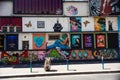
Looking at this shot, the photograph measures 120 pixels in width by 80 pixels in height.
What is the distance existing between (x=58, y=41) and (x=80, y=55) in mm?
2725

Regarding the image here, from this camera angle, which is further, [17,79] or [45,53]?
[45,53]

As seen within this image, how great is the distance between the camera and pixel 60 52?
31797 millimetres

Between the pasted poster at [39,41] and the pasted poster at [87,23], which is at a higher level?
the pasted poster at [87,23]

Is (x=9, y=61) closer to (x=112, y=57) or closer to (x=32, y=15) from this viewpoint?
(x=32, y=15)

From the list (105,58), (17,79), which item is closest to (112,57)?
(105,58)

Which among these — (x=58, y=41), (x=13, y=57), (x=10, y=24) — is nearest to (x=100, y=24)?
(x=58, y=41)

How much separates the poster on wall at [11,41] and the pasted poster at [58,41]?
130 inches

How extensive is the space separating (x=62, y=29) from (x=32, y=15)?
333cm

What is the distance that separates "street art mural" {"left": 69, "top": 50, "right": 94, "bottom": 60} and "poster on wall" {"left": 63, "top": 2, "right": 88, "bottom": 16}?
3.82m

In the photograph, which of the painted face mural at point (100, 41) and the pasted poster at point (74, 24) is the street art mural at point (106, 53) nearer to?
the painted face mural at point (100, 41)

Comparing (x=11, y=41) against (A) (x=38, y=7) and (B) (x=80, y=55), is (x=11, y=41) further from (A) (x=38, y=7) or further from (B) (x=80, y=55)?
(B) (x=80, y=55)

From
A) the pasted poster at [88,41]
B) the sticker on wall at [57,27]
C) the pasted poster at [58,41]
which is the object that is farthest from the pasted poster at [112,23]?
the sticker on wall at [57,27]

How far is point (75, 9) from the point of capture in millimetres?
32094

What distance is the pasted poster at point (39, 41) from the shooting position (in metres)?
31.3
